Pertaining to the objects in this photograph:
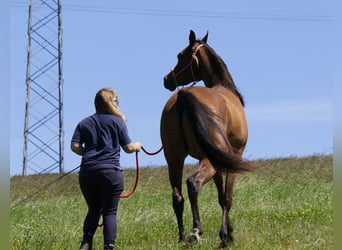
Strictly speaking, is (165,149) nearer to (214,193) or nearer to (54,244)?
(54,244)

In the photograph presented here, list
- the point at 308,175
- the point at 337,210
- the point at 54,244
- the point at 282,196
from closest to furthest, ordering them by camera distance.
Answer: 1. the point at 337,210
2. the point at 54,244
3. the point at 282,196
4. the point at 308,175

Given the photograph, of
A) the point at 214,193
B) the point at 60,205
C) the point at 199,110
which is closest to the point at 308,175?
the point at 214,193

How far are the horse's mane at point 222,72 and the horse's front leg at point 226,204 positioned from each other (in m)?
1.19

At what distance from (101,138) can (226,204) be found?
78.7 inches

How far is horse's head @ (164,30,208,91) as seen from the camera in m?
8.25

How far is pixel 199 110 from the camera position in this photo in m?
6.84

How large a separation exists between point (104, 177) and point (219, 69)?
2895mm

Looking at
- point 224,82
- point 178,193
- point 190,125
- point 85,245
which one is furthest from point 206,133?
point 85,245

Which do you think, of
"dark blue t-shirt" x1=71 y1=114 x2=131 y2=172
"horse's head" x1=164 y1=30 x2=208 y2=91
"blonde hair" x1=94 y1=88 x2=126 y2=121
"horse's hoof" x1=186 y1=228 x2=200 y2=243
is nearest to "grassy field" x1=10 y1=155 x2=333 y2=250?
"horse's hoof" x1=186 y1=228 x2=200 y2=243

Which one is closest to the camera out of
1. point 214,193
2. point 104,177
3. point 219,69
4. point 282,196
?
point 104,177

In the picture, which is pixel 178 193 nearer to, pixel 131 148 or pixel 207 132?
pixel 207 132

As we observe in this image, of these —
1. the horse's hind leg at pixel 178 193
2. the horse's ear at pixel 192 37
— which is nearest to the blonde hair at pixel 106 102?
the horse's hind leg at pixel 178 193

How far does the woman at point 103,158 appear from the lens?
593 centimetres

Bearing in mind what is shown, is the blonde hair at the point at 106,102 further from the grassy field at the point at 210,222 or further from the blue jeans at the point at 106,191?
the grassy field at the point at 210,222
